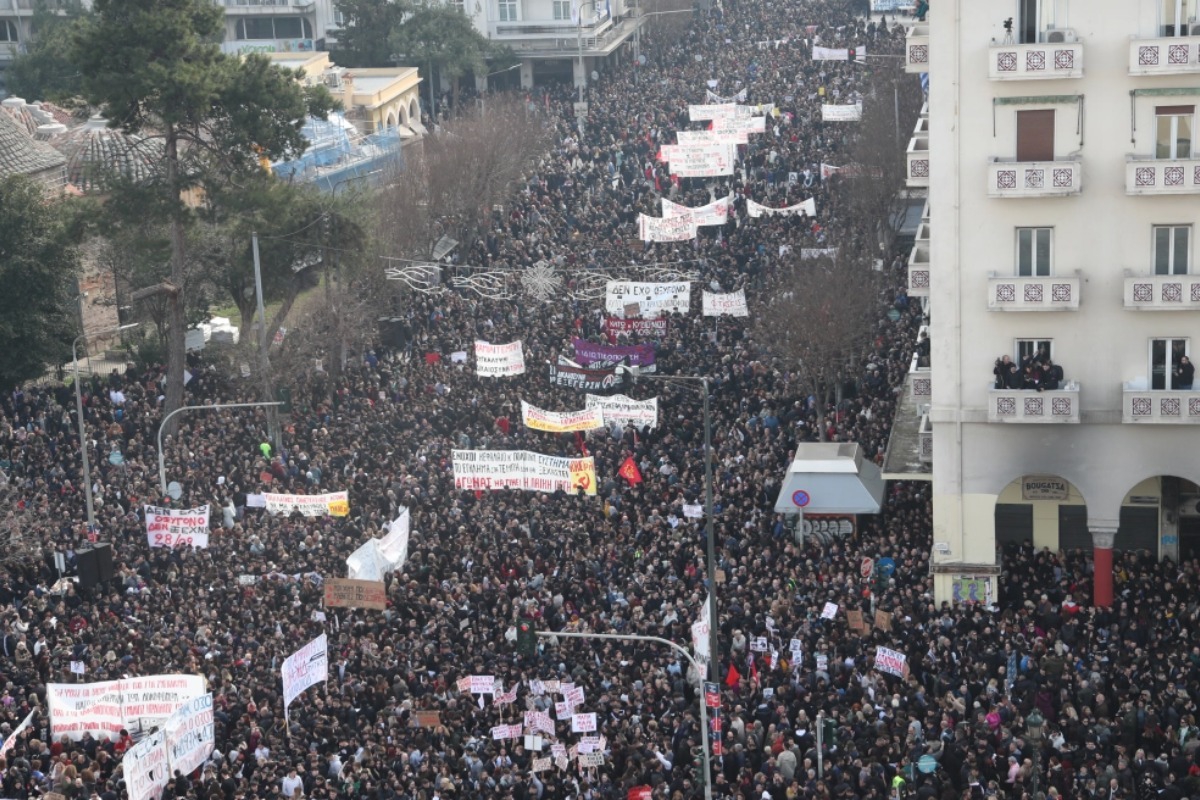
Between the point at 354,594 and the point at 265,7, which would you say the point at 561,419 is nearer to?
the point at 354,594

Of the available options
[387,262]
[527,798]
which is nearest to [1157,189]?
[527,798]

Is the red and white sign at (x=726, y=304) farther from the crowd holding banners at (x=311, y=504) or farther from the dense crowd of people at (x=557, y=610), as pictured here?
the crowd holding banners at (x=311, y=504)

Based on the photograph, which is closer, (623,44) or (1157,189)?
(1157,189)

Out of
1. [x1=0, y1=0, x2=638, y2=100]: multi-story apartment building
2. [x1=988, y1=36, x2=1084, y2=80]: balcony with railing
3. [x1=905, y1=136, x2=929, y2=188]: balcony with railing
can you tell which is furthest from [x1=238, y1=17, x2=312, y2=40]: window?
[x1=988, y1=36, x2=1084, y2=80]: balcony with railing

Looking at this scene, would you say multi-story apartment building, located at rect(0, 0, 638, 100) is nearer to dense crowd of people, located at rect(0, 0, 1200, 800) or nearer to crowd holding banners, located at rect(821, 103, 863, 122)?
crowd holding banners, located at rect(821, 103, 863, 122)

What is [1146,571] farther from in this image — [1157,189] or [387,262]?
[387,262]

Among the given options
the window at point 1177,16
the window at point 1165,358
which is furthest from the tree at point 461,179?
the window at point 1177,16
